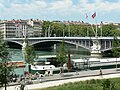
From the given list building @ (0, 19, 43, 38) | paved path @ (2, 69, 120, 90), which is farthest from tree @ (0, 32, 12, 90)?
building @ (0, 19, 43, 38)

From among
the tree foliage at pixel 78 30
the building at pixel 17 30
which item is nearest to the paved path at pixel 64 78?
the tree foliage at pixel 78 30

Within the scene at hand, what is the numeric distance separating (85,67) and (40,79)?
20666 mm

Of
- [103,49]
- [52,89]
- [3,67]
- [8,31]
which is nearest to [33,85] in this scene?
[52,89]

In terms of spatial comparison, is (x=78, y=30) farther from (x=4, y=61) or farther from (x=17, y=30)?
(x=4, y=61)

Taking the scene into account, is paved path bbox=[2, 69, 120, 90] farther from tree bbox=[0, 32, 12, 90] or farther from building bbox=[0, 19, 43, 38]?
building bbox=[0, 19, 43, 38]

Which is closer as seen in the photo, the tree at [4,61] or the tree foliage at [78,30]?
the tree at [4,61]

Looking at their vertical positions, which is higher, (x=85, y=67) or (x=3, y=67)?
(x=3, y=67)

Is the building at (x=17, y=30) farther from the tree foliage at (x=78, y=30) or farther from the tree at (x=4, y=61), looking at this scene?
the tree at (x=4, y=61)

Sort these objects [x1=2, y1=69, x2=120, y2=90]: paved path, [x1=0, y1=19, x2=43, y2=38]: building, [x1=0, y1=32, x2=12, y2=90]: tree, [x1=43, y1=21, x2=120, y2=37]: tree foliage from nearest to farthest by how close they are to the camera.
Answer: [x1=0, y1=32, x2=12, y2=90]: tree
[x1=2, y1=69, x2=120, y2=90]: paved path
[x1=43, y1=21, x2=120, y2=37]: tree foliage
[x1=0, y1=19, x2=43, y2=38]: building

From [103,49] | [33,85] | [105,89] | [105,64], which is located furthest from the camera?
[103,49]

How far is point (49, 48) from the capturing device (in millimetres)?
124000

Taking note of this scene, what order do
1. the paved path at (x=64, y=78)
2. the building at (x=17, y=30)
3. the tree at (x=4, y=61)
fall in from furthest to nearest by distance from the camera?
the building at (x=17, y=30) → the paved path at (x=64, y=78) → the tree at (x=4, y=61)

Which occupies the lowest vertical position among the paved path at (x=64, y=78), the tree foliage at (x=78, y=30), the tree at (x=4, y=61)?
the paved path at (x=64, y=78)

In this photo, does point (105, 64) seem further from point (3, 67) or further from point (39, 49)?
point (39, 49)
